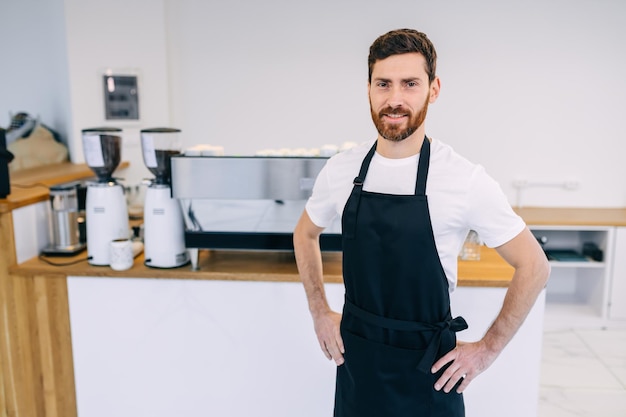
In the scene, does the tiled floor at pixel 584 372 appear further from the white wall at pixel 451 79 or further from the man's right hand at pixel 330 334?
the man's right hand at pixel 330 334

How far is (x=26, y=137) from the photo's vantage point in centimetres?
345

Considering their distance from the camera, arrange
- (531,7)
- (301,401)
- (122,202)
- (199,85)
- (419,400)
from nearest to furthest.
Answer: (419,400), (301,401), (122,202), (531,7), (199,85)

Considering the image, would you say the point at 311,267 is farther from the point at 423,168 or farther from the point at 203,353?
the point at 203,353

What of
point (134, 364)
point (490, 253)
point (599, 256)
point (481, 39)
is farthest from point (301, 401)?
point (481, 39)

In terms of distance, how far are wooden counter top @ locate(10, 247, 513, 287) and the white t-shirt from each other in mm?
535

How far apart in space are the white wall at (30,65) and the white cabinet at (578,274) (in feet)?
10.9

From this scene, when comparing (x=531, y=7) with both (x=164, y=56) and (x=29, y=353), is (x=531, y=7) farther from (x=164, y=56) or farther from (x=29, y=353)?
(x=29, y=353)

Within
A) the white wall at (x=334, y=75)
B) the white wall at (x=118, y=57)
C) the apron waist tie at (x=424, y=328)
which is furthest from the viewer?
the white wall at (x=334, y=75)

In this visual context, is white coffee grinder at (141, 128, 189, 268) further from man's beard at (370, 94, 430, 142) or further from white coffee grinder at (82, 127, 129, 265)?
man's beard at (370, 94, 430, 142)

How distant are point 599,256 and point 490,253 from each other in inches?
71.0

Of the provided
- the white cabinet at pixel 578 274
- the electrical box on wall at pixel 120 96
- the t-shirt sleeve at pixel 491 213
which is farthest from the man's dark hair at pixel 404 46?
the electrical box on wall at pixel 120 96

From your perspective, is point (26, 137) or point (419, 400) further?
point (26, 137)

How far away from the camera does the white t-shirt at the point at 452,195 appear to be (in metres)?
1.27

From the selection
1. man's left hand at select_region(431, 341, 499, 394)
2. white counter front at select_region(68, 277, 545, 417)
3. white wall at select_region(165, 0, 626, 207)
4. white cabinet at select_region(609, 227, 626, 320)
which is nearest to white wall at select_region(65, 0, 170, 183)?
white wall at select_region(165, 0, 626, 207)
